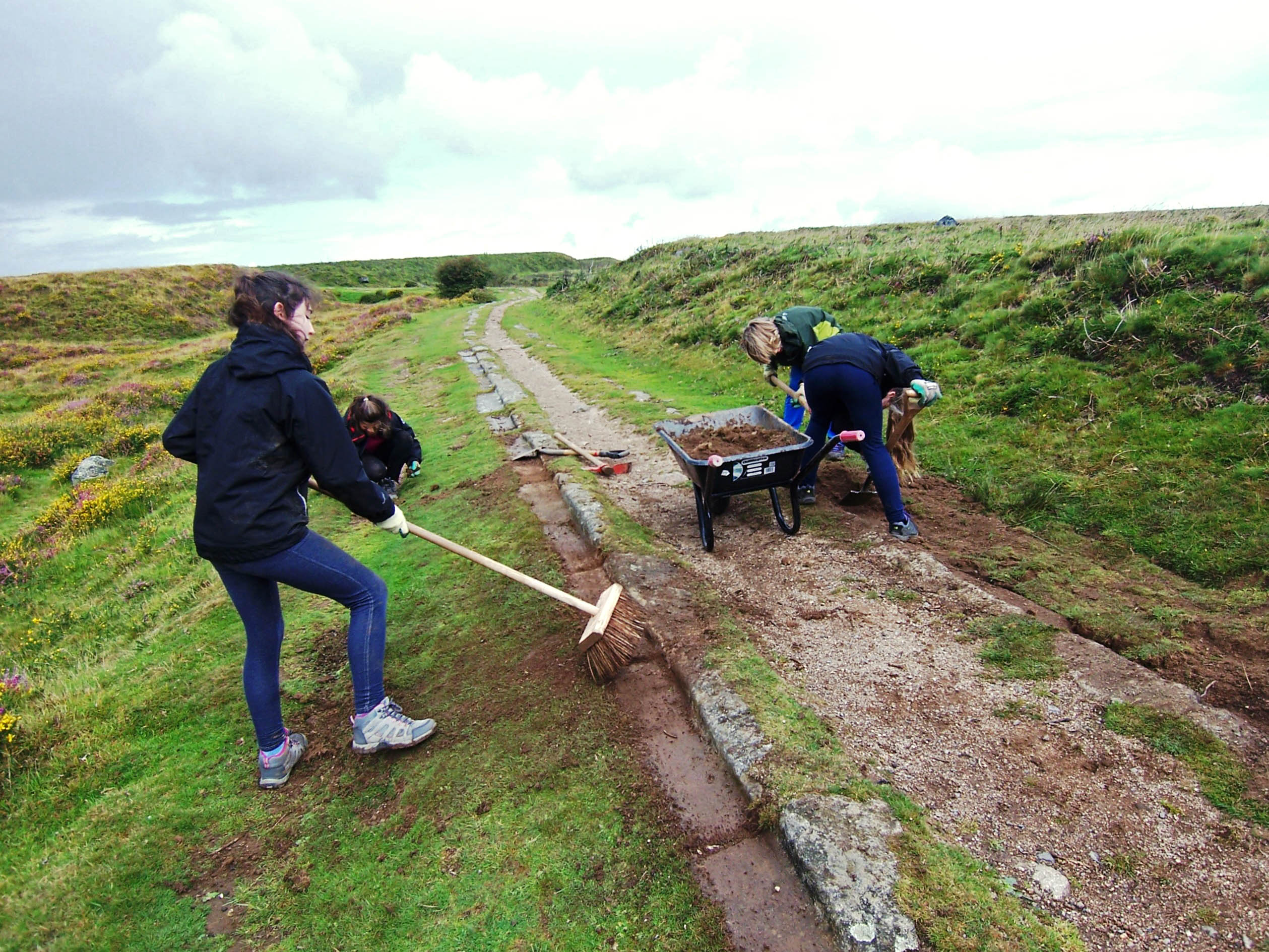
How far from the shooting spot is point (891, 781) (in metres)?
3.00

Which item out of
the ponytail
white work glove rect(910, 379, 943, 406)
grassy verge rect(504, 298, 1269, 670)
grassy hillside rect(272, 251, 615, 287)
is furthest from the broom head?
grassy hillside rect(272, 251, 615, 287)

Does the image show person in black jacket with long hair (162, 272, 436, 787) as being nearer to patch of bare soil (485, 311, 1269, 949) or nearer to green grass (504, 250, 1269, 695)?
patch of bare soil (485, 311, 1269, 949)

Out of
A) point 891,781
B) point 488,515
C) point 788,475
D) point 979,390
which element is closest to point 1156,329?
point 979,390

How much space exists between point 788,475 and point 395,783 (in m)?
3.68

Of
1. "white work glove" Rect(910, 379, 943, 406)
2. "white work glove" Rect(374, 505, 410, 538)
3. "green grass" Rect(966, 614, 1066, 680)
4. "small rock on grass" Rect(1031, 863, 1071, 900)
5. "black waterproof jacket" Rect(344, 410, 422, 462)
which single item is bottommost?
"small rock on grass" Rect(1031, 863, 1071, 900)

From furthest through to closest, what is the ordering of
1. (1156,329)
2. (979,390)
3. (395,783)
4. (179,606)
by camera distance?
1. (979,390)
2. (1156,329)
3. (179,606)
4. (395,783)

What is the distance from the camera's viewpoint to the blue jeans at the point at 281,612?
3.09m

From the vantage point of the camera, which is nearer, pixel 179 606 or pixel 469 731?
pixel 469 731

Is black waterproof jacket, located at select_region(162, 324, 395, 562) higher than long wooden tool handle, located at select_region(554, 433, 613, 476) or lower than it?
higher

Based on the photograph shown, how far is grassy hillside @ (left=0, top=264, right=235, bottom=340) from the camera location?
136 feet

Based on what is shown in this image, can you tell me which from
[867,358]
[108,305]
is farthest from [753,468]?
[108,305]

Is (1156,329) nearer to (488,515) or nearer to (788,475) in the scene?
(788,475)

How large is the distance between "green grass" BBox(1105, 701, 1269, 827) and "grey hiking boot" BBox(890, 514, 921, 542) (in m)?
2.16

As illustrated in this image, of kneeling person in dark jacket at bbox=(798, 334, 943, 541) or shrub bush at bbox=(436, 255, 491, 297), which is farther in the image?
shrub bush at bbox=(436, 255, 491, 297)
